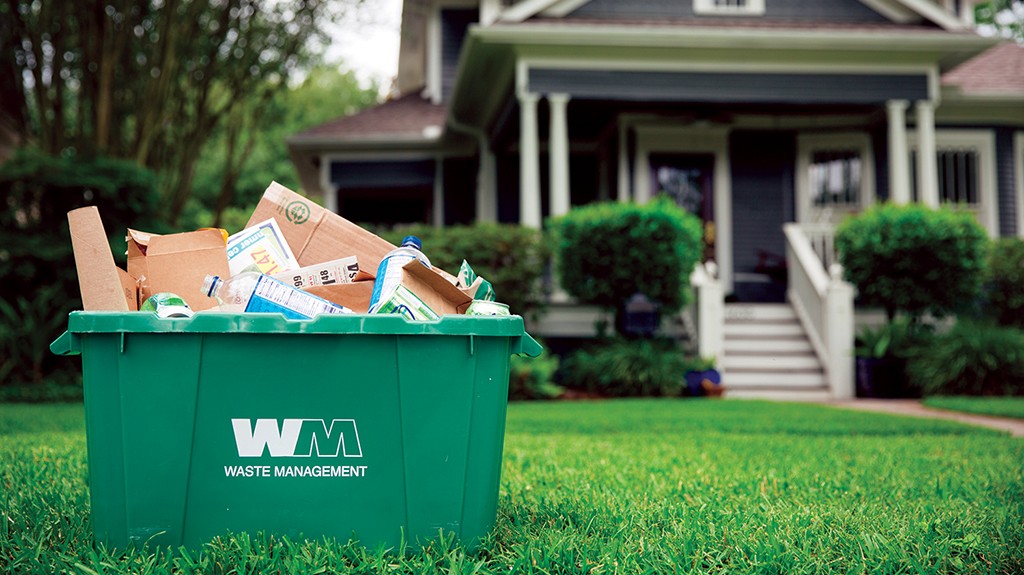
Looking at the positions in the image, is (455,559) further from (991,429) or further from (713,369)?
(713,369)

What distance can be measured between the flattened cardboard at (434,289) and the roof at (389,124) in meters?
12.7

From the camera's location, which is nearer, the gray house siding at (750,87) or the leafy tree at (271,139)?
the gray house siding at (750,87)

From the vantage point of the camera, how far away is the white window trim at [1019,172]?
1402 cm

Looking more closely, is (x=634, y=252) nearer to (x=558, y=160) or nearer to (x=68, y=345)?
(x=558, y=160)

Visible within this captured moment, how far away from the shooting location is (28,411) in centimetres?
712

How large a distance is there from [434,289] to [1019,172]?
46.0ft

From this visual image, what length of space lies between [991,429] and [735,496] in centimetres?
370

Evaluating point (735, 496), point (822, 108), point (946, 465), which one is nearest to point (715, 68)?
point (822, 108)

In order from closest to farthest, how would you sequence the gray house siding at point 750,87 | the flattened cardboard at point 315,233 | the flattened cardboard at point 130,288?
the flattened cardboard at point 130,288
the flattened cardboard at point 315,233
the gray house siding at point 750,87

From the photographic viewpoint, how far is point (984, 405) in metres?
7.88

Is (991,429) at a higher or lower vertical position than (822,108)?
lower

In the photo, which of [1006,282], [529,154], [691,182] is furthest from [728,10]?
[1006,282]

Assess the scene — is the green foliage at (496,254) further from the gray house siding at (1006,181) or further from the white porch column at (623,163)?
the gray house siding at (1006,181)

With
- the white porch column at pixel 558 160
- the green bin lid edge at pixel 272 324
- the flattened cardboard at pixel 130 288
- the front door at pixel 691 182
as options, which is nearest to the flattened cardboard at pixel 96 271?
the flattened cardboard at pixel 130 288
